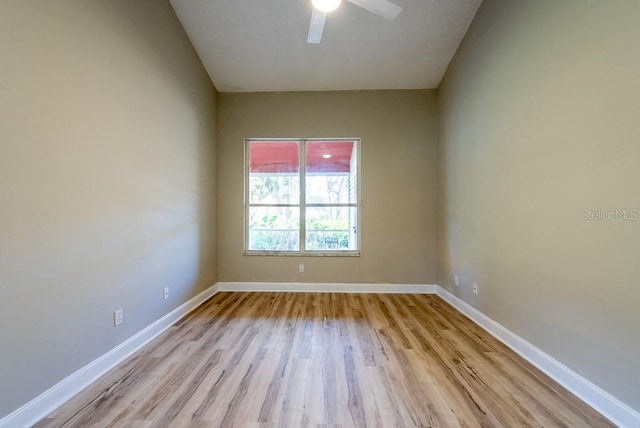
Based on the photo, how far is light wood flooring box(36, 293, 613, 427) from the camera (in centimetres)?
151

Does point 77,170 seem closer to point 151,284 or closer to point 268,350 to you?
point 151,284

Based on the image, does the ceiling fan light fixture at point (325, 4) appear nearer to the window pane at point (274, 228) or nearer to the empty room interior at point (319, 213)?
the empty room interior at point (319, 213)

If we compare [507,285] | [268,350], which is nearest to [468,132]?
[507,285]

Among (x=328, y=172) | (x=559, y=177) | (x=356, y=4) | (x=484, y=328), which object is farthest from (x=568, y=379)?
(x=328, y=172)

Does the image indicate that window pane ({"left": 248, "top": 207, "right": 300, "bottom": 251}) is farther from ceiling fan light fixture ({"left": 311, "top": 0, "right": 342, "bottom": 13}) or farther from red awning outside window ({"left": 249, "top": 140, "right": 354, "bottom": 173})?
ceiling fan light fixture ({"left": 311, "top": 0, "right": 342, "bottom": 13})

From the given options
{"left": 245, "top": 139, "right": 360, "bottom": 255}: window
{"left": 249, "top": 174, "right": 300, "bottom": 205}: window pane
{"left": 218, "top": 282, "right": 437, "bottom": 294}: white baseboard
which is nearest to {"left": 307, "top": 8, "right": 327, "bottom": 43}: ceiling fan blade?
{"left": 245, "top": 139, "right": 360, "bottom": 255}: window

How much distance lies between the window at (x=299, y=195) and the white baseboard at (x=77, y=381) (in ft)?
5.97

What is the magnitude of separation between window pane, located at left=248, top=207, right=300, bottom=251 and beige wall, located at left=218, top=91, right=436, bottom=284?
0.17 metres

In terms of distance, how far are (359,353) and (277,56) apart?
3.45 m

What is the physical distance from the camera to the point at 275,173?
4.20 meters

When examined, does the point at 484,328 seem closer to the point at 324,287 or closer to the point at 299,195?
the point at 324,287

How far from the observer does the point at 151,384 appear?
1.82 m

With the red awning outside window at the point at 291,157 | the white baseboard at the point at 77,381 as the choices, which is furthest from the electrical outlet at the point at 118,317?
the red awning outside window at the point at 291,157

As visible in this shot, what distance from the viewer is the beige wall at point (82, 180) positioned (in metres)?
1.41
